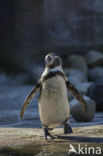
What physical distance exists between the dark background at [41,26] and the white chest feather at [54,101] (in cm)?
936

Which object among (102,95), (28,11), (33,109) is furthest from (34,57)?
(102,95)

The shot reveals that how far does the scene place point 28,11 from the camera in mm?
14914

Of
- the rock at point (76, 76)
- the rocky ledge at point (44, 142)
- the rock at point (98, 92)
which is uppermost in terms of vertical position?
the rocky ledge at point (44, 142)

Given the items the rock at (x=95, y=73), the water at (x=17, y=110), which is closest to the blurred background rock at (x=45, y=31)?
the rock at (x=95, y=73)

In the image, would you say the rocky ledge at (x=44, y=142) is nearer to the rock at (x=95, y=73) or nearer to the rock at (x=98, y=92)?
the rock at (x=98, y=92)

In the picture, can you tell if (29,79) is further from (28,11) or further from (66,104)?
(66,104)

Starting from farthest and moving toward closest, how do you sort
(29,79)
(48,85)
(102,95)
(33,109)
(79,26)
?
1. (79,26)
2. (29,79)
3. (33,109)
4. (102,95)
5. (48,85)

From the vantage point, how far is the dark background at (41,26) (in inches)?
587

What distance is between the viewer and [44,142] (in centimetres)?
508

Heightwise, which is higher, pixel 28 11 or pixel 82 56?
pixel 28 11

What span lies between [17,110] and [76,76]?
3708 millimetres

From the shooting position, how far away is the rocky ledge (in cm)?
459

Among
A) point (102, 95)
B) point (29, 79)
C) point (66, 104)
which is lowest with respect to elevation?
point (29, 79)

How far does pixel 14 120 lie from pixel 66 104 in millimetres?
2475
